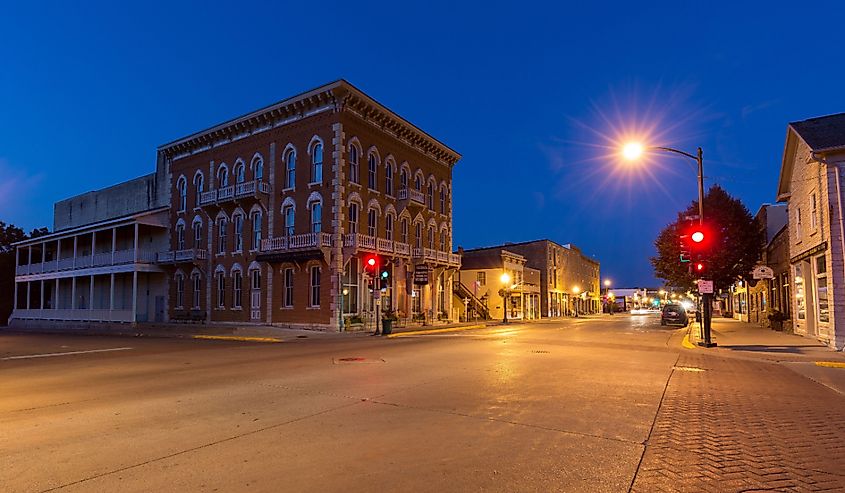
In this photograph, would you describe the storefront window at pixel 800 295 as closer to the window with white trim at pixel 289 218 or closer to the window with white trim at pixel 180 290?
the window with white trim at pixel 289 218

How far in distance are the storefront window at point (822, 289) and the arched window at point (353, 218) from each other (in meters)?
22.9

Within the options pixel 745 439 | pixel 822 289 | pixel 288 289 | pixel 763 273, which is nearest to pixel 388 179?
pixel 288 289

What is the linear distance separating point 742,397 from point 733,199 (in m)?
34.1

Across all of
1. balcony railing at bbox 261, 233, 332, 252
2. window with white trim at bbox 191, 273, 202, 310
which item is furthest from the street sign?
window with white trim at bbox 191, 273, 202, 310

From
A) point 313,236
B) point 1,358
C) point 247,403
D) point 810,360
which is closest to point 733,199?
point 810,360

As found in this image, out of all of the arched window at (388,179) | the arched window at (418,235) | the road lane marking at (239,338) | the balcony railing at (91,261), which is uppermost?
the arched window at (388,179)

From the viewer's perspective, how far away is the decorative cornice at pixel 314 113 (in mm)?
31375

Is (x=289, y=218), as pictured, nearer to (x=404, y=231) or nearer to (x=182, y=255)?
(x=404, y=231)

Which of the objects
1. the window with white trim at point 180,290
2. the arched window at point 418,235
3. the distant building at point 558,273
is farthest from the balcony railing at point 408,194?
the distant building at point 558,273

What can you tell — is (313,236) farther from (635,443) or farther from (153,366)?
(635,443)

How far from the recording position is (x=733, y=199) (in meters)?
38.3

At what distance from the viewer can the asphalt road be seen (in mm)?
4957

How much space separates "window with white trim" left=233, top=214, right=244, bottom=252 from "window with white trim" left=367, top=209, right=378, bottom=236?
8968 mm

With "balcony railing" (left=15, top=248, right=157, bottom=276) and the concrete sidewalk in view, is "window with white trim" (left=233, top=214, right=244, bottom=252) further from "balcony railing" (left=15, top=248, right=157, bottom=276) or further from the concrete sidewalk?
the concrete sidewalk
